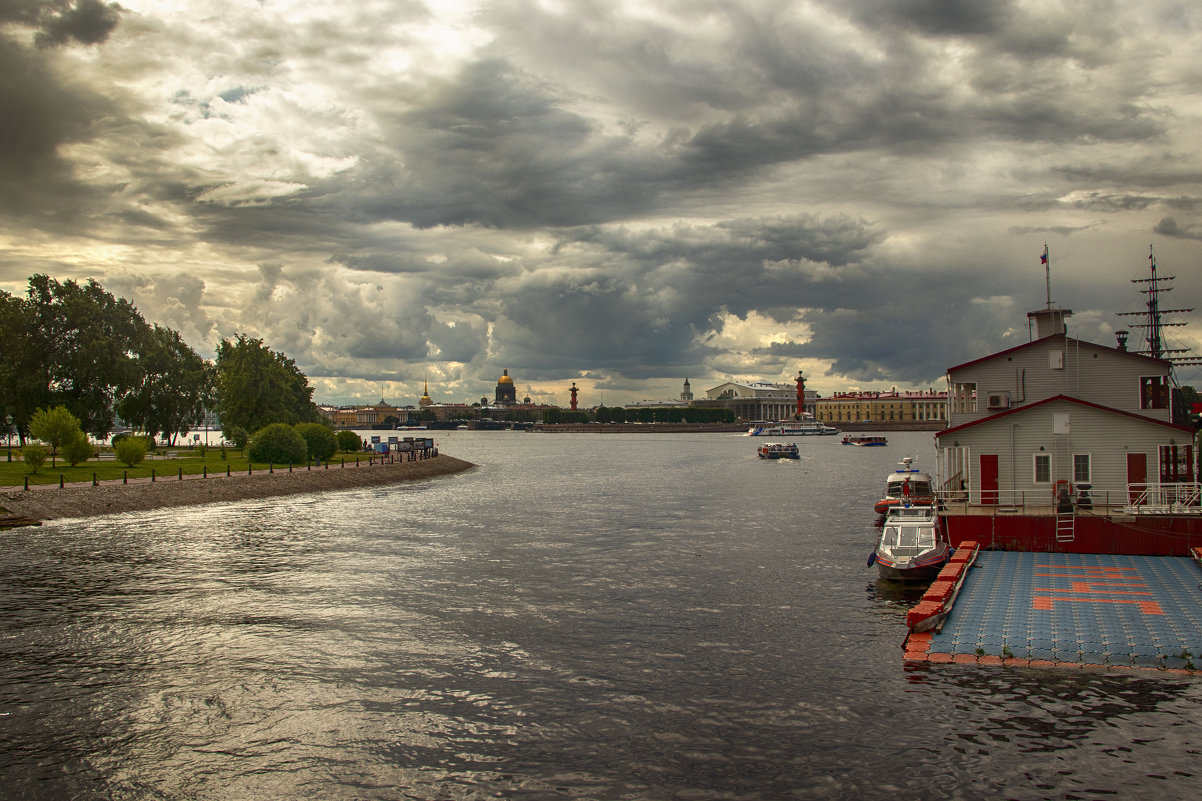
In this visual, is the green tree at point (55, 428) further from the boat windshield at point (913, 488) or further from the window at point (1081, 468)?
the window at point (1081, 468)

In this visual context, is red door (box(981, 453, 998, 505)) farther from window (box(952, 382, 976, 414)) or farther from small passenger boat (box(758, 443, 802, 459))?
small passenger boat (box(758, 443, 802, 459))

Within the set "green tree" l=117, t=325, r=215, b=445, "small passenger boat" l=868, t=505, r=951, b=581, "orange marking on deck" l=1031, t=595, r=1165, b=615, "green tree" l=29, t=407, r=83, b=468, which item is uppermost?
"green tree" l=117, t=325, r=215, b=445

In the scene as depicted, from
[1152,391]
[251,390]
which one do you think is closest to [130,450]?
[251,390]

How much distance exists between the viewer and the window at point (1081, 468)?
4006cm

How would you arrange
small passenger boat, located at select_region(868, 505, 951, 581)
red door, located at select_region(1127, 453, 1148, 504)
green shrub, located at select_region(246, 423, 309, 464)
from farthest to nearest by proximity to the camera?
green shrub, located at select_region(246, 423, 309, 464) → red door, located at select_region(1127, 453, 1148, 504) → small passenger boat, located at select_region(868, 505, 951, 581)

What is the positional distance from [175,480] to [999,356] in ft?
200

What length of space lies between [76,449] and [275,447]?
20.6 metres

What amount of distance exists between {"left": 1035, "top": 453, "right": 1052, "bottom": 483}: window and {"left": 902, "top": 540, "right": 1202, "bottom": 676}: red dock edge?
761 cm

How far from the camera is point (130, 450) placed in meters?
77.6

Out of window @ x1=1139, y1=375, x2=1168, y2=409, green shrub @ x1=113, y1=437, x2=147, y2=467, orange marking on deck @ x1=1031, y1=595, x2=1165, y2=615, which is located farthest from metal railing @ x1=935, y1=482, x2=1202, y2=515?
green shrub @ x1=113, y1=437, x2=147, y2=467

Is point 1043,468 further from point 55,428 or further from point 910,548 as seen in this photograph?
point 55,428

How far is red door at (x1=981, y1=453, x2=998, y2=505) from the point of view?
41.7 meters

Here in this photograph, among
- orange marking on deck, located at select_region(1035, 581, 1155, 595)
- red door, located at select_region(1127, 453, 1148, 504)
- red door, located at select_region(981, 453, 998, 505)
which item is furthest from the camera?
red door, located at select_region(981, 453, 998, 505)

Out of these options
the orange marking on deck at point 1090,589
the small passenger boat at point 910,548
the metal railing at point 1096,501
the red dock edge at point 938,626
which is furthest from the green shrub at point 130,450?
the orange marking on deck at point 1090,589
